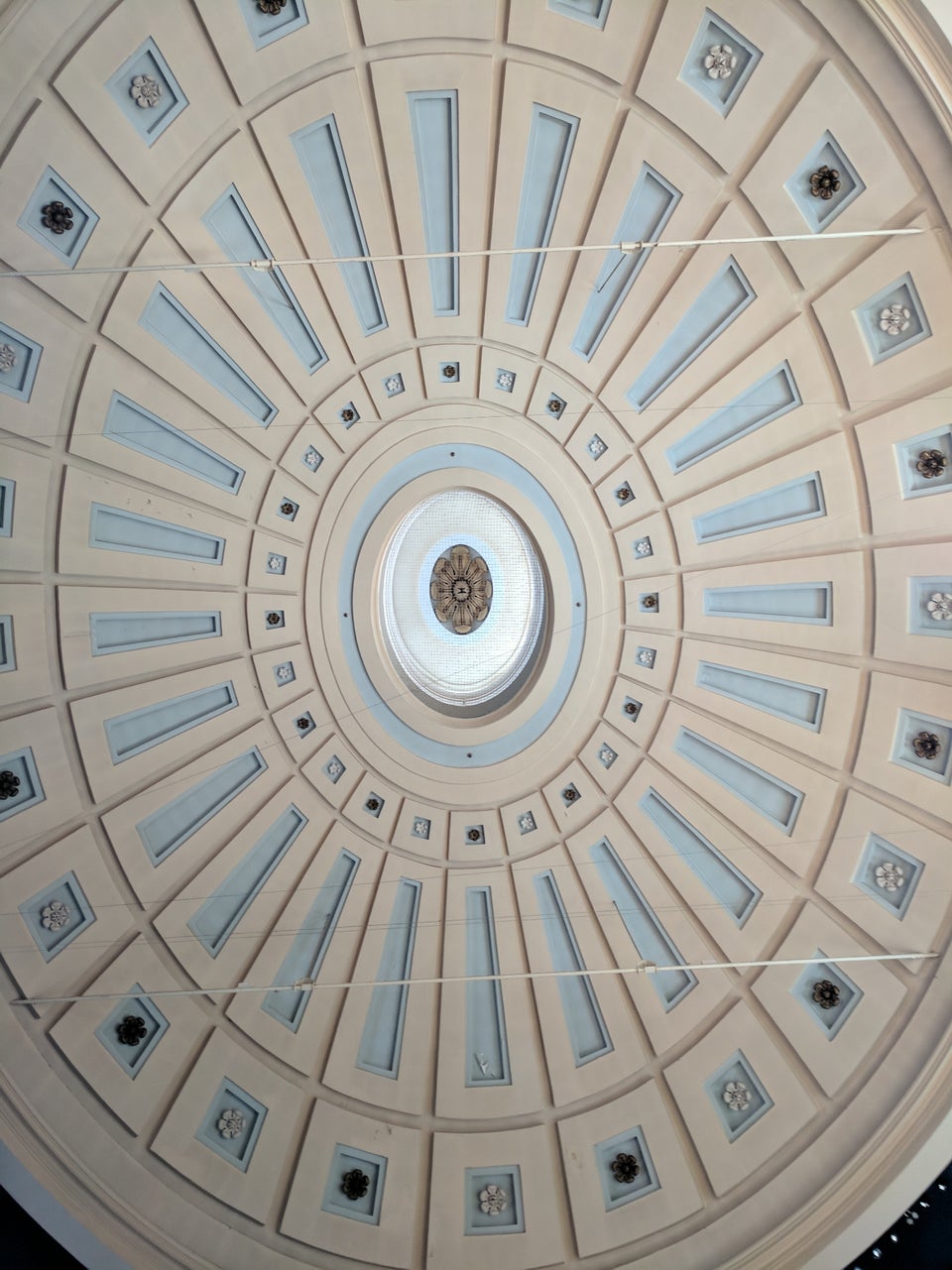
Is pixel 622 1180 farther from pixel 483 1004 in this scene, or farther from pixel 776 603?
pixel 776 603

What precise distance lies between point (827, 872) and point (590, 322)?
8302 millimetres

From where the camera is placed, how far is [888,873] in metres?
13.5

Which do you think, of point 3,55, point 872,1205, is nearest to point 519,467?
point 3,55

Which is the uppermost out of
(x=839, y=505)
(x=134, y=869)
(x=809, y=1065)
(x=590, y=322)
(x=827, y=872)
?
(x=590, y=322)

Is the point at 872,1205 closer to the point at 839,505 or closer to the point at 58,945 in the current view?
the point at 839,505

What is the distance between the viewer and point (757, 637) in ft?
46.4

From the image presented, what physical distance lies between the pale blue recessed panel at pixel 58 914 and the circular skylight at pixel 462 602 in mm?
5667

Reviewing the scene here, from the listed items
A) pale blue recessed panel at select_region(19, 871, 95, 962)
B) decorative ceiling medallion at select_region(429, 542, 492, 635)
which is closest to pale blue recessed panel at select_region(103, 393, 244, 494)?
decorative ceiling medallion at select_region(429, 542, 492, 635)

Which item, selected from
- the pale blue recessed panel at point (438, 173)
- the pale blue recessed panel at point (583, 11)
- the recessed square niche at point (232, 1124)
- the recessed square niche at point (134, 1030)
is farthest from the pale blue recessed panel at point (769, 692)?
the recessed square niche at point (134, 1030)

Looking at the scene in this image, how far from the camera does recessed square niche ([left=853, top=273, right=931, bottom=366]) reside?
11.5 meters

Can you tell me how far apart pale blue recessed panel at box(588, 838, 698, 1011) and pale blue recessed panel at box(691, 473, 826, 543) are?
500 centimetres

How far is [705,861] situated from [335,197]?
10540 millimetres

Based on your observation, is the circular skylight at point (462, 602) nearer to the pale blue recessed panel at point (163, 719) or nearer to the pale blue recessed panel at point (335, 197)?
the pale blue recessed panel at point (163, 719)

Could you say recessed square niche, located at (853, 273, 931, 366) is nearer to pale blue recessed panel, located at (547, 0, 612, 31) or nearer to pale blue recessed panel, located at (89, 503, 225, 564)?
pale blue recessed panel, located at (547, 0, 612, 31)
